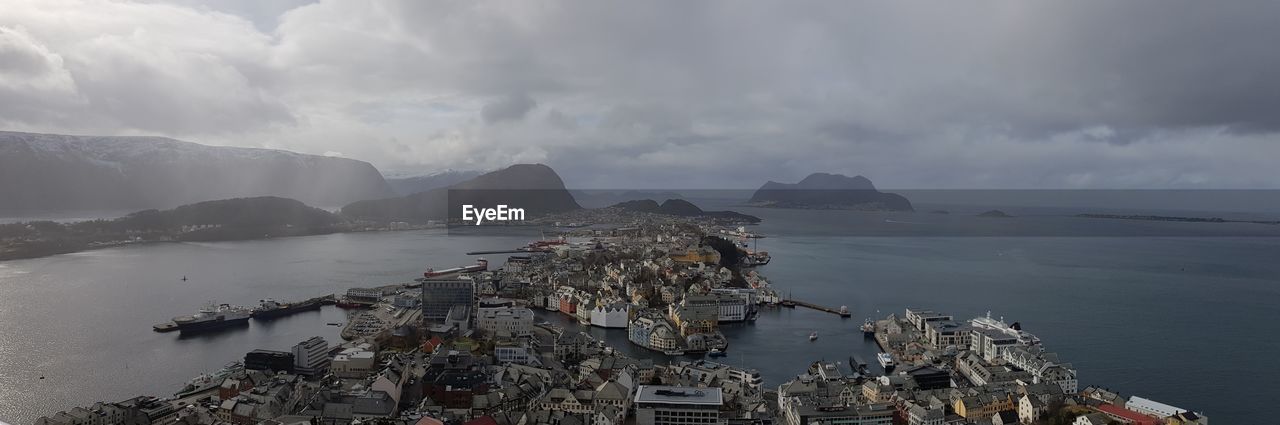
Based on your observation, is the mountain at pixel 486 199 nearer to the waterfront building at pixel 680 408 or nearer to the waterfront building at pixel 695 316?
the waterfront building at pixel 695 316

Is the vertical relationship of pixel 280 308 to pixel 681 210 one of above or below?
below

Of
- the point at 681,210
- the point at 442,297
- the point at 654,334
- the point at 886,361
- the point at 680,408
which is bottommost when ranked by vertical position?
the point at 886,361

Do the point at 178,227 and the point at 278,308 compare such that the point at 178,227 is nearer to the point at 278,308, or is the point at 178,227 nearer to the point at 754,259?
the point at 278,308

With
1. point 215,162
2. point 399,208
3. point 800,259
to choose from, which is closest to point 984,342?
point 800,259

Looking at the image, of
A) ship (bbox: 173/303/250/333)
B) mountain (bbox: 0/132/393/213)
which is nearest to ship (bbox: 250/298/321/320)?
ship (bbox: 173/303/250/333)

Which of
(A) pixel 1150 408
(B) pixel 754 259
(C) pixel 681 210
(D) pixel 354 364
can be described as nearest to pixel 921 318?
(A) pixel 1150 408

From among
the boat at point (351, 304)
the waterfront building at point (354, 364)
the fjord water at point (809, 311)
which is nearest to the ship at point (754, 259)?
the fjord water at point (809, 311)

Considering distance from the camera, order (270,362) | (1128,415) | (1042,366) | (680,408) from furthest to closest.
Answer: (270,362), (1042,366), (1128,415), (680,408)
